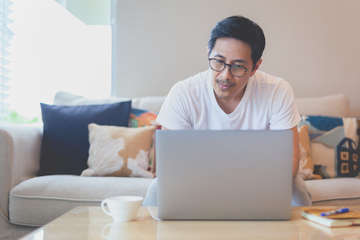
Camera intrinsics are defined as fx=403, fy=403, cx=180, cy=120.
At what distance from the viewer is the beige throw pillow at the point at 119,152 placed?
223cm

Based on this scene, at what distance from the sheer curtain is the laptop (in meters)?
2.31

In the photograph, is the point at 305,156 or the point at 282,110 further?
the point at 305,156

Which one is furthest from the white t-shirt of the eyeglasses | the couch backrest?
the couch backrest

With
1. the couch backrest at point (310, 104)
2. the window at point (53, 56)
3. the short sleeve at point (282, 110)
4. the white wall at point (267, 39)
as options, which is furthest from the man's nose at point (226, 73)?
the window at point (53, 56)

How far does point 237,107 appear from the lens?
1.61 meters

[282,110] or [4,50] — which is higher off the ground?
[4,50]

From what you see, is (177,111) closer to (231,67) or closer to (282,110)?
(231,67)

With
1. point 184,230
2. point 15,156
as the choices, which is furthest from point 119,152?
point 184,230

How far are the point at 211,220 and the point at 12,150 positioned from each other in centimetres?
140

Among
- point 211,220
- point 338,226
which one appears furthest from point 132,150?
point 338,226

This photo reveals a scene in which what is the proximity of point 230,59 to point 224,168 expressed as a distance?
624mm

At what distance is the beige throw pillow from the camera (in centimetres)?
223

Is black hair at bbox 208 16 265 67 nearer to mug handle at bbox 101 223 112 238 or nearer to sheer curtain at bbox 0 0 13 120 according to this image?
mug handle at bbox 101 223 112 238

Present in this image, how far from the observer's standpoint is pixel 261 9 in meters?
3.04
